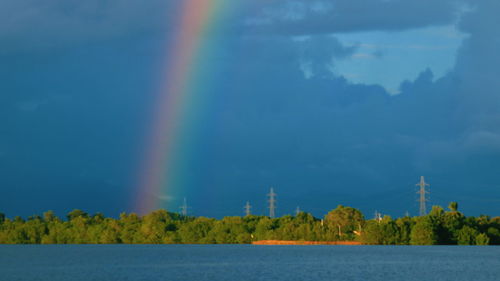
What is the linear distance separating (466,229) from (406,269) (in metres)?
101

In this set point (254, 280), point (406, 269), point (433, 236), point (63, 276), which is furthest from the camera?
point (433, 236)

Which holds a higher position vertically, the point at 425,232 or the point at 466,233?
the point at 425,232

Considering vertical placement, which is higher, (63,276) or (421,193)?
(421,193)

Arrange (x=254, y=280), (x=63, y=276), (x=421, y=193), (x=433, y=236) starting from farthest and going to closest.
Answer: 1. (x=433, y=236)
2. (x=421, y=193)
3. (x=63, y=276)
4. (x=254, y=280)

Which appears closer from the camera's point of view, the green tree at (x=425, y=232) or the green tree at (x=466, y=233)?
the green tree at (x=425, y=232)

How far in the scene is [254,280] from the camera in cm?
8588

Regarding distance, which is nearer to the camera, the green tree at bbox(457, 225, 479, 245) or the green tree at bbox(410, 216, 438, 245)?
the green tree at bbox(410, 216, 438, 245)

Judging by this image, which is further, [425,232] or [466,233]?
[466,233]

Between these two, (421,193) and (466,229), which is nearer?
(421,193)

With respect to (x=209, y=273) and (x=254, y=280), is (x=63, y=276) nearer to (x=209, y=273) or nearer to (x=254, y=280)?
(x=209, y=273)

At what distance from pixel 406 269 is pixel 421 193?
74.5 meters

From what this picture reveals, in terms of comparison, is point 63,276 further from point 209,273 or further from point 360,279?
point 360,279

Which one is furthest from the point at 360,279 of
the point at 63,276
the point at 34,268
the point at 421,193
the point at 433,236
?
the point at 433,236

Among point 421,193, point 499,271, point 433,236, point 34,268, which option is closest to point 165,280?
point 34,268
